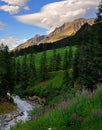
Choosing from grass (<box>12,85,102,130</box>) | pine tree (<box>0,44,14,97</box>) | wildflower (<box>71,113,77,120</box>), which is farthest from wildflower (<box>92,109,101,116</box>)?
pine tree (<box>0,44,14,97</box>)

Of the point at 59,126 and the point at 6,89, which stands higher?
the point at 59,126

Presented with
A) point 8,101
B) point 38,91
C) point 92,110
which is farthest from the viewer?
point 38,91

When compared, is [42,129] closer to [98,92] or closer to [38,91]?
[98,92]

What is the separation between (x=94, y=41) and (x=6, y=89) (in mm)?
27863

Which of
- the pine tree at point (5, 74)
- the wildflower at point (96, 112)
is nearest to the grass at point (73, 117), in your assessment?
the wildflower at point (96, 112)

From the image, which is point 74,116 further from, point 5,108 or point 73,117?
point 5,108

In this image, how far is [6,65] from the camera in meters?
78.1

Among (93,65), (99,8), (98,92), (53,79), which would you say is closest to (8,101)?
(93,65)

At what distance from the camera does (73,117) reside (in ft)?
29.5

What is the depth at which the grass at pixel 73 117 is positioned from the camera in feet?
28.4

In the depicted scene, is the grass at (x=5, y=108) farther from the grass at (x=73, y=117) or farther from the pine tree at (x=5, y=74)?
the grass at (x=73, y=117)

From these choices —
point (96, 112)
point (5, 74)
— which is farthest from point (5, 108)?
point (96, 112)

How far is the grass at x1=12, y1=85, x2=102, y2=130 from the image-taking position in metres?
8.67

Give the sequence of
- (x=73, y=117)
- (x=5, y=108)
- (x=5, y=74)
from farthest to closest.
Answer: (x=5, y=74), (x=5, y=108), (x=73, y=117)
